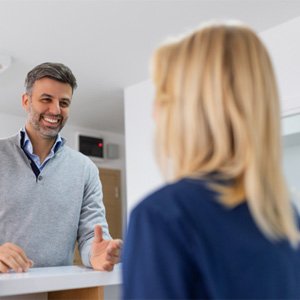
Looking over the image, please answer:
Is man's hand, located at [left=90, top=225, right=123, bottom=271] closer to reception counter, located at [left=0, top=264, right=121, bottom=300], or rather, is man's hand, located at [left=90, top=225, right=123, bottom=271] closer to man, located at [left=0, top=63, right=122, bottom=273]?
reception counter, located at [left=0, top=264, right=121, bottom=300]

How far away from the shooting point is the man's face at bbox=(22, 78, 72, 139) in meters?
1.65

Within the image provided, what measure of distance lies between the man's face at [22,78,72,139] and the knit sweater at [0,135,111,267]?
0.09 m

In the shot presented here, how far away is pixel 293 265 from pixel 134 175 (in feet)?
11.6

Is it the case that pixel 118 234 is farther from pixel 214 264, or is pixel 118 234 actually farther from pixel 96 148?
pixel 214 264

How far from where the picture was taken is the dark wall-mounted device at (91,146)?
5516mm

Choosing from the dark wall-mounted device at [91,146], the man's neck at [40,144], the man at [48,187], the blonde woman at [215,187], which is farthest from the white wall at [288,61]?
the dark wall-mounted device at [91,146]

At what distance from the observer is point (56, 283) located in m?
0.98

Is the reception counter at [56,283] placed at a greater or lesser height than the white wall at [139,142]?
lesser

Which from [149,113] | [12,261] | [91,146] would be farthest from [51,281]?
[91,146]

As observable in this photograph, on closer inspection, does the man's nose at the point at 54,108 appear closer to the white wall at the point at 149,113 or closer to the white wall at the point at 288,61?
the white wall at the point at 149,113

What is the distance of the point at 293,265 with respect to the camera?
1.93 feet

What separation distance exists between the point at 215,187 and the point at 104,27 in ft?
8.64

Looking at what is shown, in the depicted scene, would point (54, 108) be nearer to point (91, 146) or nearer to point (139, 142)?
point (139, 142)

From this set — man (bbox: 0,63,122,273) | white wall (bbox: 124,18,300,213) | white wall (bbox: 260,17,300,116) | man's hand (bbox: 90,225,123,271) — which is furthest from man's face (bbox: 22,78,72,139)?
white wall (bbox: 260,17,300,116)
